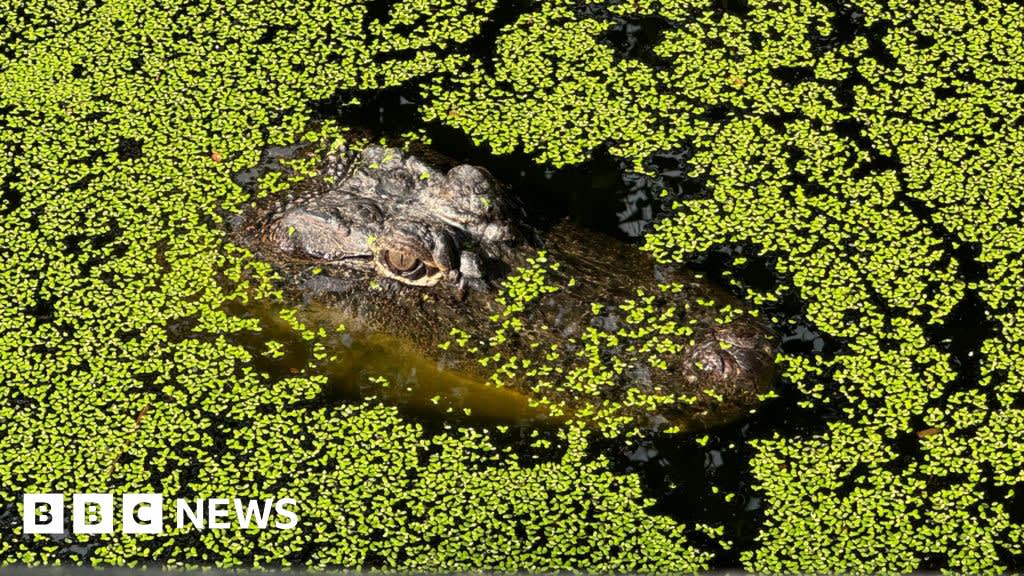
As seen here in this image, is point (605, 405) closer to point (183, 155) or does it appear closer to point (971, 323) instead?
point (971, 323)

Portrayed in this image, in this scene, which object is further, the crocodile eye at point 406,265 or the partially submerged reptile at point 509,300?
the crocodile eye at point 406,265

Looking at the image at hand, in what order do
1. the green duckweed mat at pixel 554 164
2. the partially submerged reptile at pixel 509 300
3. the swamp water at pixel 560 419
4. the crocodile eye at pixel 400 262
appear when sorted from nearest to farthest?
the green duckweed mat at pixel 554 164, the swamp water at pixel 560 419, the partially submerged reptile at pixel 509 300, the crocodile eye at pixel 400 262

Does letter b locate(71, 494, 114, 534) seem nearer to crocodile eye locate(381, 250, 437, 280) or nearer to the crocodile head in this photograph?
the crocodile head

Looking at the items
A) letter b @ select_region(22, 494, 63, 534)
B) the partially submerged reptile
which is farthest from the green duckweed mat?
the partially submerged reptile

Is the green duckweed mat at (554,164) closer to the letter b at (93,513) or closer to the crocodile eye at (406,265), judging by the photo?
the letter b at (93,513)

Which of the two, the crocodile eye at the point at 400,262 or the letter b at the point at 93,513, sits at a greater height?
the crocodile eye at the point at 400,262

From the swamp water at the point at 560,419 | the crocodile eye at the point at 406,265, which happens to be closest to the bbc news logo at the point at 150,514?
the swamp water at the point at 560,419

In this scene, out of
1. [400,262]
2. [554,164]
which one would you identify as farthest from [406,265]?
[554,164]

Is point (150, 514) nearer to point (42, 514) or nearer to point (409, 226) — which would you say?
point (42, 514)
